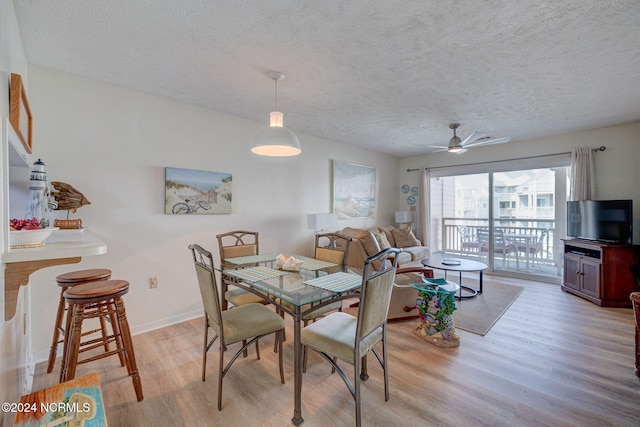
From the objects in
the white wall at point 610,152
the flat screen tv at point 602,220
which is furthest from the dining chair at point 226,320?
the white wall at point 610,152

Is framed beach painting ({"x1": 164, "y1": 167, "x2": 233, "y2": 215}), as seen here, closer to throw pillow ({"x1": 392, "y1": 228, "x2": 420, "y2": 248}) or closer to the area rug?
the area rug

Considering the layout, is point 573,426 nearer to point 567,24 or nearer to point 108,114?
point 567,24

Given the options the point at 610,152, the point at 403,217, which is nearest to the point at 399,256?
the point at 403,217

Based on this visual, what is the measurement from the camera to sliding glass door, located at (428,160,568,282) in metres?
4.89

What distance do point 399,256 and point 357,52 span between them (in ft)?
→ 10.2

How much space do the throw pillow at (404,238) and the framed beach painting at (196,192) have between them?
10.9ft

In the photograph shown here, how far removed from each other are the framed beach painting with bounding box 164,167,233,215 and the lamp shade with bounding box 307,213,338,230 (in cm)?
128

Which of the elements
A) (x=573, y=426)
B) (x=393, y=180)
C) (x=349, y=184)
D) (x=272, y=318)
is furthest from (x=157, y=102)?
(x=393, y=180)

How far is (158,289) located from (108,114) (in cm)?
183

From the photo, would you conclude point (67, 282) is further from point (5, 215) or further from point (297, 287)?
point (297, 287)

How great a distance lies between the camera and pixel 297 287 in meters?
1.88

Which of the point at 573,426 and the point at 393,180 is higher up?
the point at 393,180

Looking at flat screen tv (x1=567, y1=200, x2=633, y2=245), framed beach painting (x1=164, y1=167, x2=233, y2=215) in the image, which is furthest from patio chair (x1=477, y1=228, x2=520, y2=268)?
framed beach painting (x1=164, y1=167, x2=233, y2=215)

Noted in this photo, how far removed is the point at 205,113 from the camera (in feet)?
11.1
